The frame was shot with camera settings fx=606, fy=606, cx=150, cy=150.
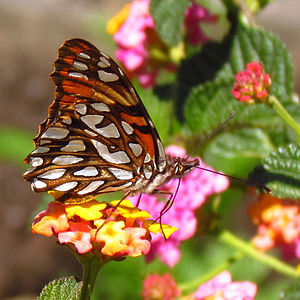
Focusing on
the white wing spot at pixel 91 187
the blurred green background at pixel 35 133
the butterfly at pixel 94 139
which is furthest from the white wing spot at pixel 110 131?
the blurred green background at pixel 35 133

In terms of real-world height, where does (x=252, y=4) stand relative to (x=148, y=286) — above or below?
above

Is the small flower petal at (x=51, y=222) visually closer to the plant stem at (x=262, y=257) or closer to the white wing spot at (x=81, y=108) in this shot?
the white wing spot at (x=81, y=108)

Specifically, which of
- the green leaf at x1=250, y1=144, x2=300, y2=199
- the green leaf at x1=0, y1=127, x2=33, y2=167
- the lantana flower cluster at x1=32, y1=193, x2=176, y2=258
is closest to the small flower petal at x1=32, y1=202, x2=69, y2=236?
the lantana flower cluster at x1=32, y1=193, x2=176, y2=258

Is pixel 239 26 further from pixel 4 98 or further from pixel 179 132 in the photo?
pixel 4 98

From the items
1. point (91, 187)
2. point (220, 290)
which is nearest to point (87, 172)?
point (91, 187)

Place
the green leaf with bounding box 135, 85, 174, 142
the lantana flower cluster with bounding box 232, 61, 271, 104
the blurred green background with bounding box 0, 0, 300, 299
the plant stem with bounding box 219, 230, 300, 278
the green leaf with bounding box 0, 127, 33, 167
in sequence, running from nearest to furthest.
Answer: the lantana flower cluster with bounding box 232, 61, 271, 104
the plant stem with bounding box 219, 230, 300, 278
the green leaf with bounding box 135, 85, 174, 142
the blurred green background with bounding box 0, 0, 300, 299
the green leaf with bounding box 0, 127, 33, 167

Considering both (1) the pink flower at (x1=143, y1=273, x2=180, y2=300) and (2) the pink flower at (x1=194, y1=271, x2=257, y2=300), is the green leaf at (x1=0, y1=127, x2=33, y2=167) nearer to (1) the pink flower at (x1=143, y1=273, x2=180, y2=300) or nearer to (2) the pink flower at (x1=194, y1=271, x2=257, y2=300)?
(1) the pink flower at (x1=143, y1=273, x2=180, y2=300)

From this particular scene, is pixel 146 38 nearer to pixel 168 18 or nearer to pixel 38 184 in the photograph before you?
pixel 168 18

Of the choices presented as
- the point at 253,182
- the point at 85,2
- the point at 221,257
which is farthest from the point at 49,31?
the point at 253,182
